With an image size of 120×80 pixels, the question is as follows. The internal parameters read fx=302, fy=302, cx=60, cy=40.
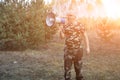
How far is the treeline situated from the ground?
2.15ft

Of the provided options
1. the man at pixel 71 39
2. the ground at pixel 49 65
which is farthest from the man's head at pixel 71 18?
the ground at pixel 49 65

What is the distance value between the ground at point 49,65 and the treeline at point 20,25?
66 cm

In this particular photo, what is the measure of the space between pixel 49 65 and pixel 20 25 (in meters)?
4.91

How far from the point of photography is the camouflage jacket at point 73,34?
8.10 meters

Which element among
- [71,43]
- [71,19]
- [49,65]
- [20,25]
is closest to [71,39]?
[71,43]

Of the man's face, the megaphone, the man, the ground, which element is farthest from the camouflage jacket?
the ground

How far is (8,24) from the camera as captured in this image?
16.7 metres

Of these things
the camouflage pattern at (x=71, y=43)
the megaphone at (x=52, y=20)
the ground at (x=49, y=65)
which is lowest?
the ground at (x=49, y=65)

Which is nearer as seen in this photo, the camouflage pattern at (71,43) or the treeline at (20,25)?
the camouflage pattern at (71,43)

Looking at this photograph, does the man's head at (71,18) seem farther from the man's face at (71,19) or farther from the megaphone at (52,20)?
the megaphone at (52,20)

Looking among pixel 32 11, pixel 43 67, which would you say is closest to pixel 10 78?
pixel 43 67

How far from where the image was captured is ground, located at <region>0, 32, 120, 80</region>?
10.7 meters

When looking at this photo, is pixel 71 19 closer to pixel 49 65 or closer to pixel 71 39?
pixel 71 39

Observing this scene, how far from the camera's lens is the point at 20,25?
16.9m
